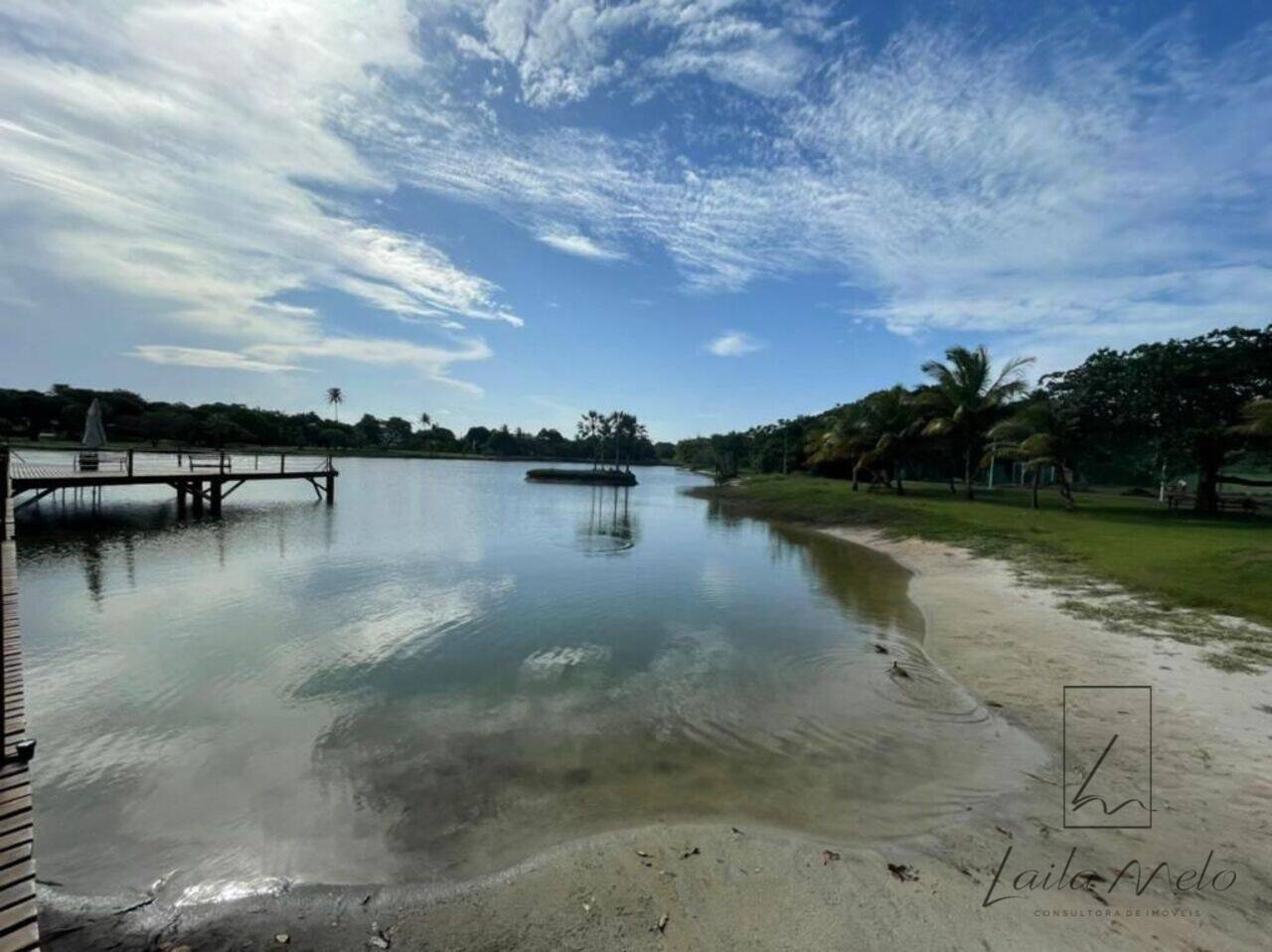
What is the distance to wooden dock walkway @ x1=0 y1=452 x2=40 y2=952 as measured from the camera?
280cm

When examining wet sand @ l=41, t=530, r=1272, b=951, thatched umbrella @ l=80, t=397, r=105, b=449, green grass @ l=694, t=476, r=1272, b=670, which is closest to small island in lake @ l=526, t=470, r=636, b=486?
green grass @ l=694, t=476, r=1272, b=670

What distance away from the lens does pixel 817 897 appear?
4.31 meters

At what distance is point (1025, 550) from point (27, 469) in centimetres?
3877

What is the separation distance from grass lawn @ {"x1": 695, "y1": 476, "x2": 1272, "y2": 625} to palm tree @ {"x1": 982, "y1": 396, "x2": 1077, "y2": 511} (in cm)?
224

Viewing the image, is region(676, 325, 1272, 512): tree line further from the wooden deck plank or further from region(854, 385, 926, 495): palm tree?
the wooden deck plank

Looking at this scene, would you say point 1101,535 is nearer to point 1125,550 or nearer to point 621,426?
point 1125,550

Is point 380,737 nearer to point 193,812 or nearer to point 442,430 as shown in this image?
point 193,812

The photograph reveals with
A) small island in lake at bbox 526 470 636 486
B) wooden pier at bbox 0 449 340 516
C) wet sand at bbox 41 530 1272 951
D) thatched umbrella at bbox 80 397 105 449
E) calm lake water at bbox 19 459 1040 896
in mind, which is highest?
thatched umbrella at bbox 80 397 105 449

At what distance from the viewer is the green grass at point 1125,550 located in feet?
35.0

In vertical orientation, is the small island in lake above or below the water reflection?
above

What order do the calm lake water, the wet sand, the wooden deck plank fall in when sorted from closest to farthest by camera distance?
the wooden deck plank → the wet sand → the calm lake water


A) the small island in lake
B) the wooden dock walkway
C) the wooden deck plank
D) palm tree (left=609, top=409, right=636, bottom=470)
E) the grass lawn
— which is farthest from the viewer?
palm tree (left=609, top=409, right=636, bottom=470)

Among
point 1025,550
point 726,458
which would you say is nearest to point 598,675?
point 1025,550
